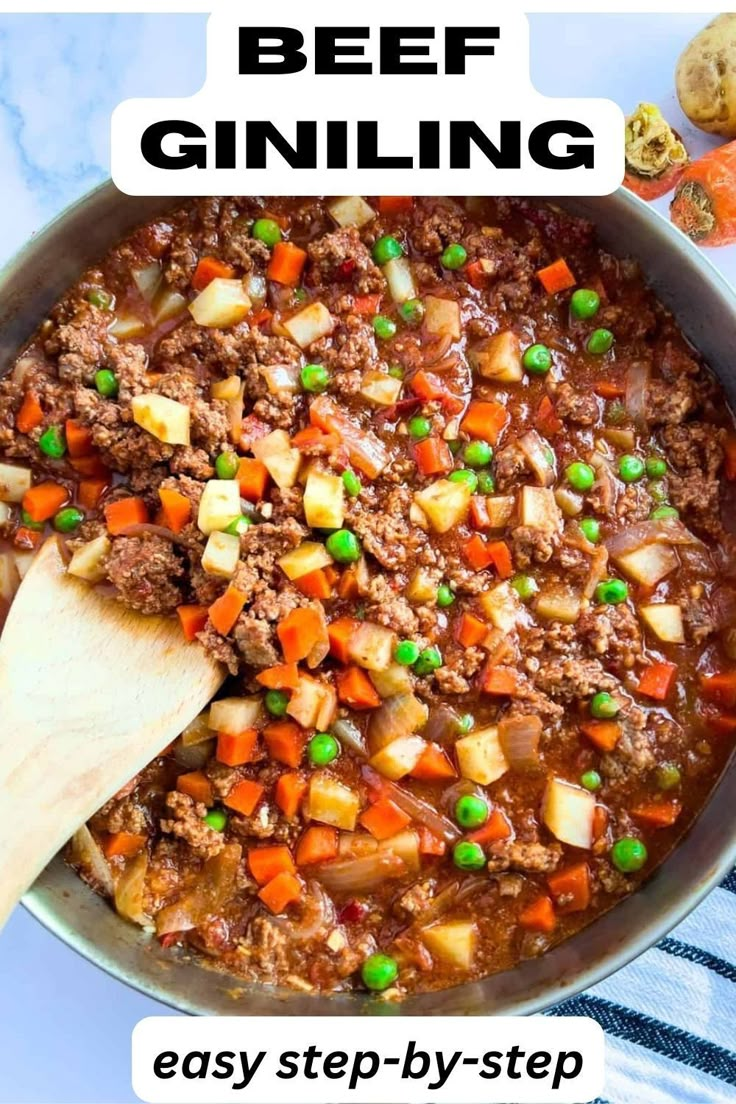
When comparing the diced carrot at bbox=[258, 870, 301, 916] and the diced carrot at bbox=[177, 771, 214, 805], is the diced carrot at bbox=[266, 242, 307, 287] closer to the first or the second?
the diced carrot at bbox=[177, 771, 214, 805]

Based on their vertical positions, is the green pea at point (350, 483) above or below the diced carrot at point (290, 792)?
above

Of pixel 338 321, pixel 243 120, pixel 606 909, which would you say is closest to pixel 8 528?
pixel 338 321

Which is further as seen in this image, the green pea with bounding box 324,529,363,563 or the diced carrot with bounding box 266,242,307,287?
the diced carrot with bounding box 266,242,307,287

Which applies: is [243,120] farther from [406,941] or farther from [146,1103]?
[146,1103]

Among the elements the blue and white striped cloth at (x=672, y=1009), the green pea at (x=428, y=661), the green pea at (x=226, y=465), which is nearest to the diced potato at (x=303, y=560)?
the green pea at (x=226, y=465)

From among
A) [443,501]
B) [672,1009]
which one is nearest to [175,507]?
[443,501]

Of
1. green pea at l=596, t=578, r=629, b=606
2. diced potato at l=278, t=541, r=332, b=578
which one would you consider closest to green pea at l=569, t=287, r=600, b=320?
green pea at l=596, t=578, r=629, b=606

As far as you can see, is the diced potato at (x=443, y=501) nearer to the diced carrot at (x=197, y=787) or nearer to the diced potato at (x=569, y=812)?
the diced potato at (x=569, y=812)
